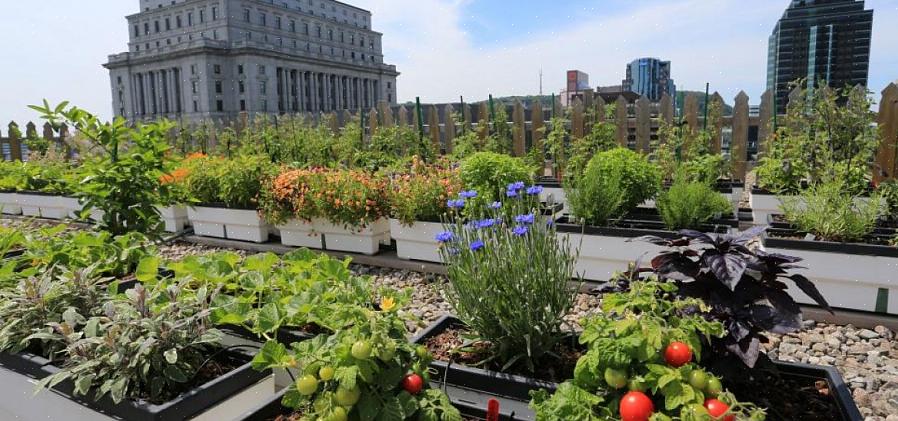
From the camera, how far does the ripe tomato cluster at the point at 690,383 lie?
132 centimetres

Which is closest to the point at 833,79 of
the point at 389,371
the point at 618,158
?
the point at 618,158

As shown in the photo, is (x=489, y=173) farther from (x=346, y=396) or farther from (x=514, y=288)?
(x=346, y=396)

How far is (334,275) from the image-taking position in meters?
2.64

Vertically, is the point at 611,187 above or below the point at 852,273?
above

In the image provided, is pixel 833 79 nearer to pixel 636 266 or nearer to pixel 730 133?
pixel 730 133

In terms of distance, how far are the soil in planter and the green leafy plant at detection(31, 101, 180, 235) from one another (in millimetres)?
2412

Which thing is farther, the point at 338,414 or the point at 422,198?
the point at 422,198

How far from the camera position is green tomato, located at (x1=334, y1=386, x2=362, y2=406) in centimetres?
150

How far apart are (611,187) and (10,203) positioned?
353 inches

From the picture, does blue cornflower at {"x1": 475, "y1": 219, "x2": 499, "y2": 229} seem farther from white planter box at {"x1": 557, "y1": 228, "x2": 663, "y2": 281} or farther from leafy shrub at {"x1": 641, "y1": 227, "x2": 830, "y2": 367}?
white planter box at {"x1": 557, "y1": 228, "x2": 663, "y2": 281}

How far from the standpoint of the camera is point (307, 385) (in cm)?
151

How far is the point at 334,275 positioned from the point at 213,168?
4.06 m

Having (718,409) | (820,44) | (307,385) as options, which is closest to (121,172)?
(307,385)

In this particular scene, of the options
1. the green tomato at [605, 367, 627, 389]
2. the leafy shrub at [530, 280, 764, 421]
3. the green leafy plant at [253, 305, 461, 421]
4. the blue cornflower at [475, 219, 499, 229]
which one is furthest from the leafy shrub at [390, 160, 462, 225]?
the green tomato at [605, 367, 627, 389]
